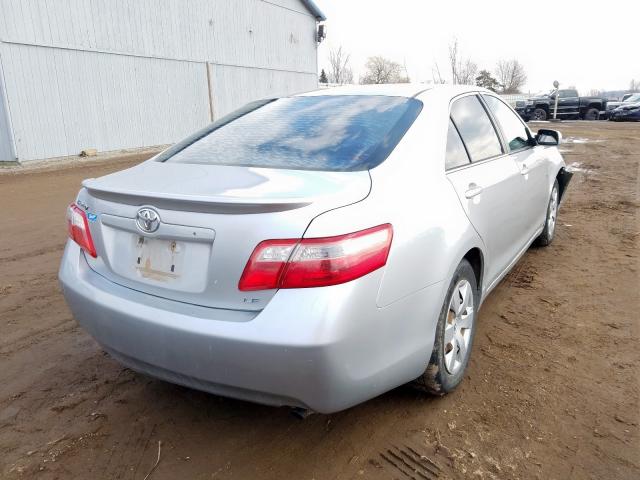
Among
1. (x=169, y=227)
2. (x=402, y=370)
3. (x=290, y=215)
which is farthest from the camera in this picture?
(x=402, y=370)

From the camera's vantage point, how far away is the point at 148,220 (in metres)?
2.11

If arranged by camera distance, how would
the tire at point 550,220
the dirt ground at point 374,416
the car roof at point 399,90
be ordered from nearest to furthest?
the dirt ground at point 374,416, the car roof at point 399,90, the tire at point 550,220

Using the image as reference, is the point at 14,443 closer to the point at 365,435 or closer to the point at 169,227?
the point at 169,227

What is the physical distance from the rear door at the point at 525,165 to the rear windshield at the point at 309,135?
4.05 ft

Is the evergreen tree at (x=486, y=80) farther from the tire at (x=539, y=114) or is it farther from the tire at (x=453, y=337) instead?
the tire at (x=453, y=337)

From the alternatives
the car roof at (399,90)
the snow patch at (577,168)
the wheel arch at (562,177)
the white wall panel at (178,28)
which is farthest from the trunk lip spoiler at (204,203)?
the white wall panel at (178,28)

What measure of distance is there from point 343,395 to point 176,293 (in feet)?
2.51

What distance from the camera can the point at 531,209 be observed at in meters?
4.14

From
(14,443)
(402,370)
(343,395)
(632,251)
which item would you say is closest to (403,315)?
(402,370)

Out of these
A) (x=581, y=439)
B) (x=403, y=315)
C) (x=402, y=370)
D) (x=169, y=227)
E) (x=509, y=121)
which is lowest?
(x=581, y=439)

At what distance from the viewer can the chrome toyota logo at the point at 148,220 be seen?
209cm

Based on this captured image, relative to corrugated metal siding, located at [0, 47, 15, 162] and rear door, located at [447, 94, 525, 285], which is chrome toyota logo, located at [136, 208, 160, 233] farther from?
corrugated metal siding, located at [0, 47, 15, 162]

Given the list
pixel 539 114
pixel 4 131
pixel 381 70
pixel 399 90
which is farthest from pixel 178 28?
pixel 381 70

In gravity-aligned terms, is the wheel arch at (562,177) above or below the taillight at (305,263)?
below
